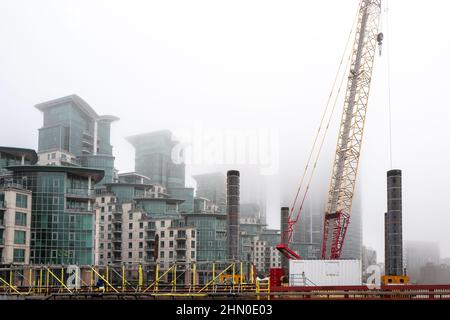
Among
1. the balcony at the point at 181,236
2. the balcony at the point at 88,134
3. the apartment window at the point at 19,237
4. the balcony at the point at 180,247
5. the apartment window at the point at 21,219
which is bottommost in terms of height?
the balcony at the point at 180,247

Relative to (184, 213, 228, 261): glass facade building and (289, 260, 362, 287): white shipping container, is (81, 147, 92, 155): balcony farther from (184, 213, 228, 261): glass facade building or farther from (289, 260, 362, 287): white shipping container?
(289, 260, 362, 287): white shipping container

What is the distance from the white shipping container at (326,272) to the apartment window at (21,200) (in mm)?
43061

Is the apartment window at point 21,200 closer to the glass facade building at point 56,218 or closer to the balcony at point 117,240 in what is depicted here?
the glass facade building at point 56,218

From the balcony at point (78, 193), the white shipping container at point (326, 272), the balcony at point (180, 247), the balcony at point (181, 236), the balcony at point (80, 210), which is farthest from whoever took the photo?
the balcony at point (181, 236)

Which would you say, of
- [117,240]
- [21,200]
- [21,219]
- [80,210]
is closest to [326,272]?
[80,210]

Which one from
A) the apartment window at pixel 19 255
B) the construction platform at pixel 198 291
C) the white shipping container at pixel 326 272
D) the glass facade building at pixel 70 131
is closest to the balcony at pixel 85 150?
the glass facade building at pixel 70 131

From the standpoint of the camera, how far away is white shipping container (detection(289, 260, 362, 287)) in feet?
174

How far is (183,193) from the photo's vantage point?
190m

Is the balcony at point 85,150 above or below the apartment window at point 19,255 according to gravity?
above

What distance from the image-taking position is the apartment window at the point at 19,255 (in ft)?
242

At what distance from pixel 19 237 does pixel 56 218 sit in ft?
19.3
